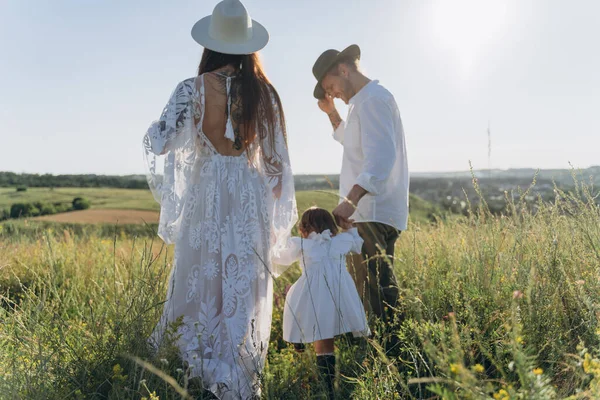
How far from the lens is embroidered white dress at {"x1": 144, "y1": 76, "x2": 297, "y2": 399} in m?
3.12

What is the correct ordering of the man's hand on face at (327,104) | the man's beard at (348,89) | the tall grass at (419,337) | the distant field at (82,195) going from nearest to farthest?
1. the tall grass at (419,337)
2. the man's beard at (348,89)
3. the man's hand on face at (327,104)
4. the distant field at (82,195)

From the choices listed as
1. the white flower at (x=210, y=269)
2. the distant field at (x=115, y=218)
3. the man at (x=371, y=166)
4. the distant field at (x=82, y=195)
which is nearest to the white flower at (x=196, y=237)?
the white flower at (x=210, y=269)

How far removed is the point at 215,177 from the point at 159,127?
A: 1.43 ft

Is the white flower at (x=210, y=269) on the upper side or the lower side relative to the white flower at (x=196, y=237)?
lower

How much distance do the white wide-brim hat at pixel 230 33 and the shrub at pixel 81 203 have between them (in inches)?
487

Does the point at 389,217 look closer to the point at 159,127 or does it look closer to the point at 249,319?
the point at 249,319

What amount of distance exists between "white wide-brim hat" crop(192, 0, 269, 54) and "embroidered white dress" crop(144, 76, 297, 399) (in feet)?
0.83

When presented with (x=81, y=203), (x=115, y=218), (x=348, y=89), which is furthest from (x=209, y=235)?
(x=81, y=203)

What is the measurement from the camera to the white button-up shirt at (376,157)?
3424 mm

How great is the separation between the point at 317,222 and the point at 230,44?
125 cm

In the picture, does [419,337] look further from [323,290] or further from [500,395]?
[323,290]

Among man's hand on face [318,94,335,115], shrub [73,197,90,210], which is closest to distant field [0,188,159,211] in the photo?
shrub [73,197,90,210]

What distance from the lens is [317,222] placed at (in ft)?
11.7

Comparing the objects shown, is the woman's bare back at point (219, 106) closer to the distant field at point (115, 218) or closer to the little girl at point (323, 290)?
the distant field at point (115, 218)
